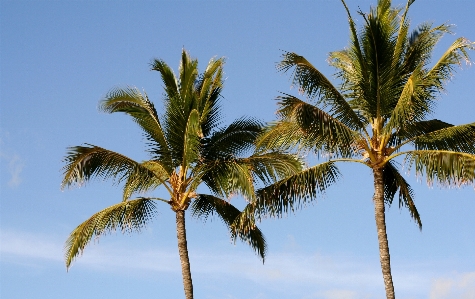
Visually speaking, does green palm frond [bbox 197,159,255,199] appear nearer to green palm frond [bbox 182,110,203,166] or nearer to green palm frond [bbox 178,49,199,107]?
green palm frond [bbox 182,110,203,166]

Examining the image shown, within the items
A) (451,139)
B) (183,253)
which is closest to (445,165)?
(451,139)

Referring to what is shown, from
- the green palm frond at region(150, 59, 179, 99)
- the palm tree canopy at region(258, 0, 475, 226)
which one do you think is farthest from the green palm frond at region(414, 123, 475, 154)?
the green palm frond at region(150, 59, 179, 99)

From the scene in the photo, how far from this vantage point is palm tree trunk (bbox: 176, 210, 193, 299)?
2622 cm

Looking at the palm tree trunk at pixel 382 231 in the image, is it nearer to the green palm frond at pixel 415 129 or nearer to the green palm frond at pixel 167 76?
the green palm frond at pixel 415 129

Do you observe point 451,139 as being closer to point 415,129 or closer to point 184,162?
point 415,129

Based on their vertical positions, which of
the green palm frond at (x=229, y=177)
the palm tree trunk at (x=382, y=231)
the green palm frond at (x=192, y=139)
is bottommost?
the palm tree trunk at (x=382, y=231)

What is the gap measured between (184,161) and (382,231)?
643cm

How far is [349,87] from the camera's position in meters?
25.6

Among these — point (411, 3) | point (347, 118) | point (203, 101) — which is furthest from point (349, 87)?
point (203, 101)

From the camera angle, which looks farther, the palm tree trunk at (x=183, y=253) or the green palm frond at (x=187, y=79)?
the green palm frond at (x=187, y=79)

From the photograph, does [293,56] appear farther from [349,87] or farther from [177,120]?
[177,120]

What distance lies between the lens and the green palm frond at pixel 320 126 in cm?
2392

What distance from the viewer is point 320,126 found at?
79.8 ft

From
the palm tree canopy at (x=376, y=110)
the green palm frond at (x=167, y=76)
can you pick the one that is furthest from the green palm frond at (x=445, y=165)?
the green palm frond at (x=167, y=76)
